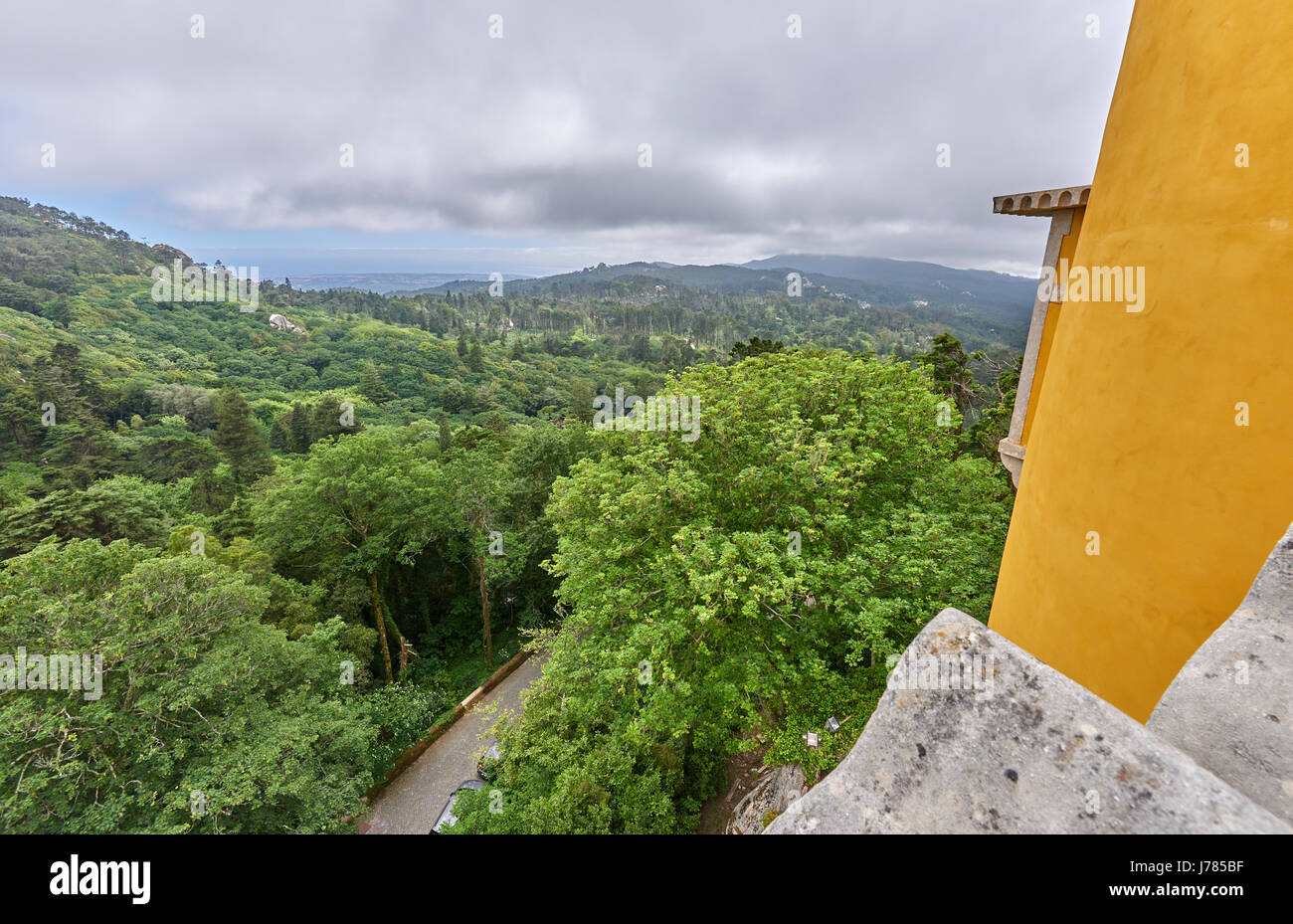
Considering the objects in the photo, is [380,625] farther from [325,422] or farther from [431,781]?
[325,422]

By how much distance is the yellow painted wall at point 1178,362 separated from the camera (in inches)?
141

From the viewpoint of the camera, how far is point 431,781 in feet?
59.3

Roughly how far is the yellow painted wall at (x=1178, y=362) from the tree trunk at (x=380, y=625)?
24284mm

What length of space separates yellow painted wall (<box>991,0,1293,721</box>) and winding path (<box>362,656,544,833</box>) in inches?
560

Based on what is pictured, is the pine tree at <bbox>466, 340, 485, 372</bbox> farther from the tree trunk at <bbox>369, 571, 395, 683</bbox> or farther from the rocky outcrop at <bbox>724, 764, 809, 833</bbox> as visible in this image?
the rocky outcrop at <bbox>724, 764, 809, 833</bbox>

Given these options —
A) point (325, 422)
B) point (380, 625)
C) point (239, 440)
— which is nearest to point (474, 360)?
point (325, 422)

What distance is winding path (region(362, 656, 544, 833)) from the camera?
654 inches

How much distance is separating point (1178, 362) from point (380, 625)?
26.4 metres

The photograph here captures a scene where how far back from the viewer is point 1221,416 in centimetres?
380

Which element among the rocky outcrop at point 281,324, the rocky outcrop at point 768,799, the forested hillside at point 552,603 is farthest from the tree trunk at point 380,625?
the rocky outcrop at point 281,324

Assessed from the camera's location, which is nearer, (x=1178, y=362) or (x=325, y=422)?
(x=1178, y=362)

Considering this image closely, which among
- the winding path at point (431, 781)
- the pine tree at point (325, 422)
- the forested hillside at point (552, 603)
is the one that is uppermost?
the pine tree at point (325, 422)

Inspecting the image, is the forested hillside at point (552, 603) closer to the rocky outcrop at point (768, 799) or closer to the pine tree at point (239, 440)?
the rocky outcrop at point (768, 799)
